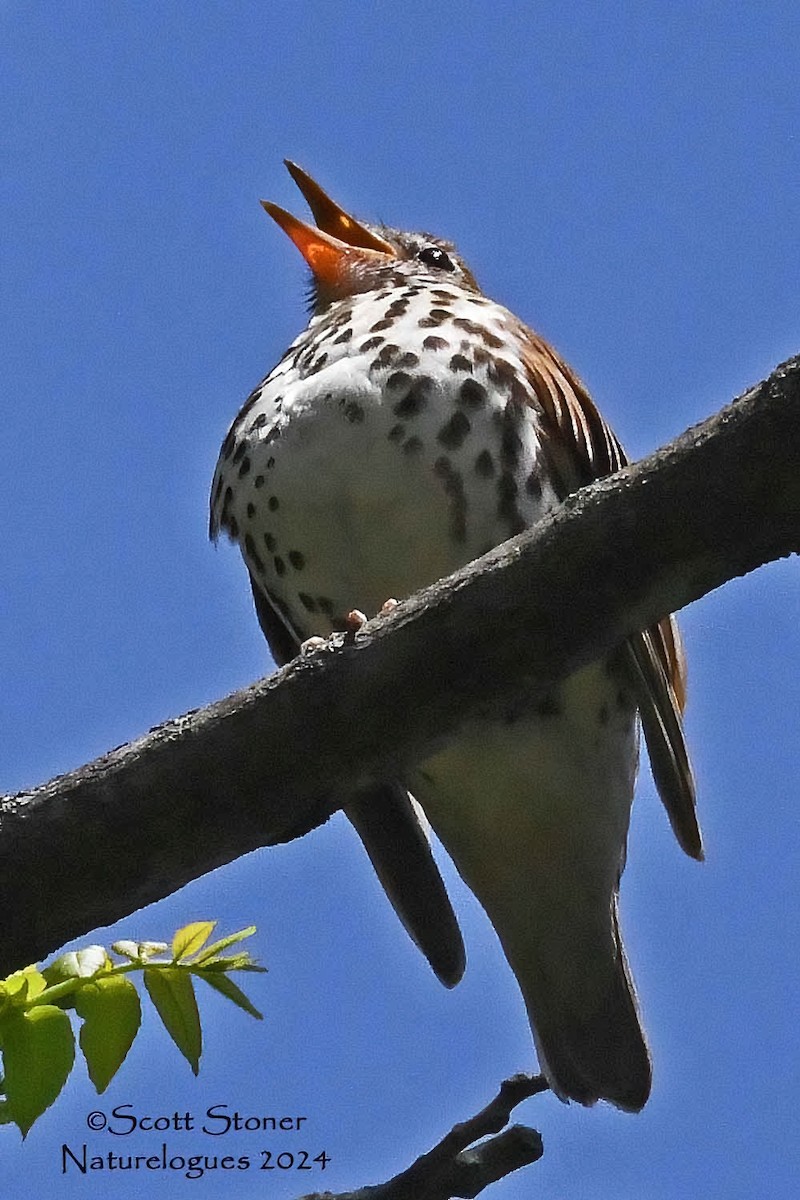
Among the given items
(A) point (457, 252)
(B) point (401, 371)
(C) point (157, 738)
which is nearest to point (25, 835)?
(C) point (157, 738)

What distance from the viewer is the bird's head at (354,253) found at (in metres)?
6.07

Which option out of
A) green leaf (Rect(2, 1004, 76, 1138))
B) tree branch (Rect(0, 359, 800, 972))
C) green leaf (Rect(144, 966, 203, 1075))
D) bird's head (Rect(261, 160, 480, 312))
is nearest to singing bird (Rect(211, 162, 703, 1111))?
bird's head (Rect(261, 160, 480, 312))

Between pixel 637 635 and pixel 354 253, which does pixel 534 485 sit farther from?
pixel 354 253

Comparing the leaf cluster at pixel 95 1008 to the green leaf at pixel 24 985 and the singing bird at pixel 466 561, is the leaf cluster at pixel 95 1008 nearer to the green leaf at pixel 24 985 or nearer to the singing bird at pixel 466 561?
the green leaf at pixel 24 985

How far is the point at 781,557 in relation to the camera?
9.91 ft

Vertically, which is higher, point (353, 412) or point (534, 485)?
point (353, 412)

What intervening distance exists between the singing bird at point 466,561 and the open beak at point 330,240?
2.37ft

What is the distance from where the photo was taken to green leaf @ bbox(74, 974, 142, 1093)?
2797 millimetres

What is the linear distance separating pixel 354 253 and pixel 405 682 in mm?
3460

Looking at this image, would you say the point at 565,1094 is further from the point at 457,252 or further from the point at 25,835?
the point at 457,252

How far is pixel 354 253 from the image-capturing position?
20.4 feet

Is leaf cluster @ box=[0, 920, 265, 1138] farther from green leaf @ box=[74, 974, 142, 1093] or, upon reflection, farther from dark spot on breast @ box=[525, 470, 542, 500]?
dark spot on breast @ box=[525, 470, 542, 500]

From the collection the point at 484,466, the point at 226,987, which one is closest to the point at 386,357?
the point at 484,466

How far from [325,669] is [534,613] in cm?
39
